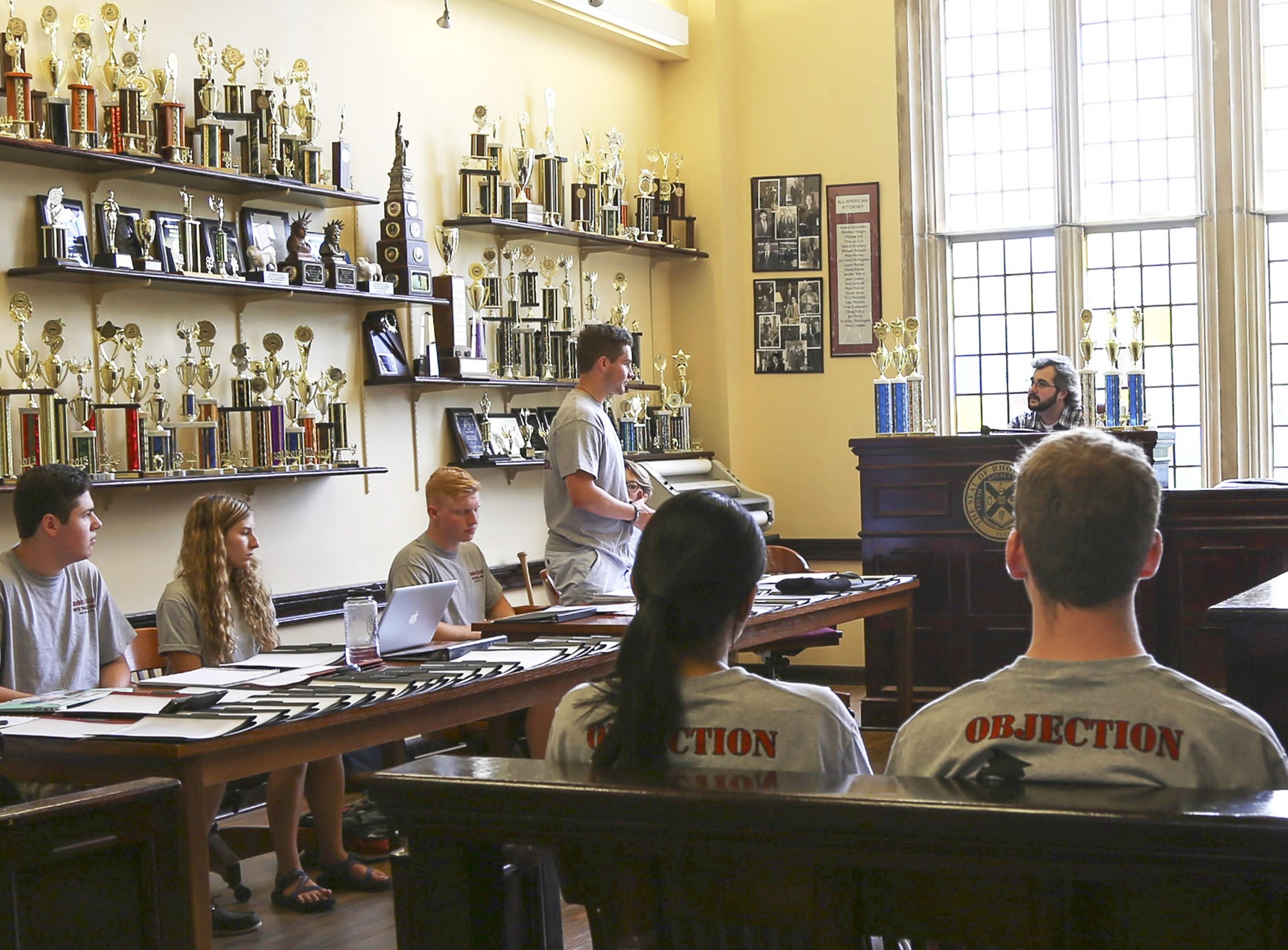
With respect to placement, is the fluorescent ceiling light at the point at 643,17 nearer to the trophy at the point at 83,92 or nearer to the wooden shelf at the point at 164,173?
the wooden shelf at the point at 164,173

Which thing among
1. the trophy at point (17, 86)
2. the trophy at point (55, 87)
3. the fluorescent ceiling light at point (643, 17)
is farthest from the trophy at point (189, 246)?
the fluorescent ceiling light at point (643, 17)

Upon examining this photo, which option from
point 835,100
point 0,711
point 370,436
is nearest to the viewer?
point 0,711

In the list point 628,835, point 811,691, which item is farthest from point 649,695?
point 628,835

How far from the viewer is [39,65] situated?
490cm

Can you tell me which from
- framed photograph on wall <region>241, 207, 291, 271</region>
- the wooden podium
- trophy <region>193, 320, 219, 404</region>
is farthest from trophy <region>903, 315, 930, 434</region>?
trophy <region>193, 320, 219, 404</region>

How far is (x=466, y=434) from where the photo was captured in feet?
22.4

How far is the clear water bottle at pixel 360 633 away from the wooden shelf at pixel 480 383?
108 inches

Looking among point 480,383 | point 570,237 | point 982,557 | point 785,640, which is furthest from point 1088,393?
point 480,383

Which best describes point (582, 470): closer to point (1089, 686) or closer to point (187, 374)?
point (187, 374)

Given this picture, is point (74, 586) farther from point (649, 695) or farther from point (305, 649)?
point (649, 695)

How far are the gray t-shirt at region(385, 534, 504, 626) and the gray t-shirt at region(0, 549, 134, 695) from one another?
2.93 feet

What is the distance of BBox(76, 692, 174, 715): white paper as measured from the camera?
304 centimetres

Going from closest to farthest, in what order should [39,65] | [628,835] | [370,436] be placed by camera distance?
[628,835]
[39,65]
[370,436]

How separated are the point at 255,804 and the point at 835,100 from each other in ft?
17.0
